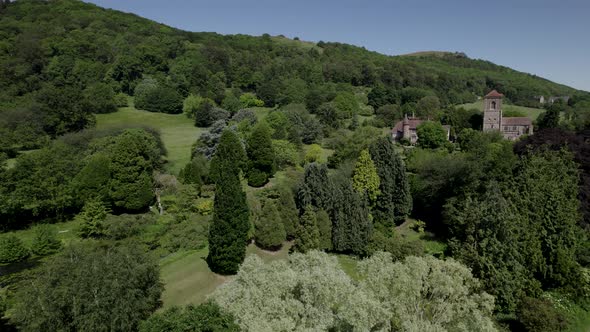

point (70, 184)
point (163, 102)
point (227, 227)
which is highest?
point (163, 102)

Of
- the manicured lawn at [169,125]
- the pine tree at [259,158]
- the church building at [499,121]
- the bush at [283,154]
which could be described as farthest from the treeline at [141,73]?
the bush at [283,154]

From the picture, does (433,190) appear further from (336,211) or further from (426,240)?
(336,211)

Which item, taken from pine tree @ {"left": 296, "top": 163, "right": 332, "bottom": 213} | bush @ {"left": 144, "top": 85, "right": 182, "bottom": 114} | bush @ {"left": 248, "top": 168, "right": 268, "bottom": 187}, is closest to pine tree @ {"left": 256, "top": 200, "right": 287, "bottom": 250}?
pine tree @ {"left": 296, "top": 163, "right": 332, "bottom": 213}

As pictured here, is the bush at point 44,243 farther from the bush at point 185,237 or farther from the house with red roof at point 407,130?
the house with red roof at point 407,130

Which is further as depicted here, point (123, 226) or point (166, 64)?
point (166, 64)

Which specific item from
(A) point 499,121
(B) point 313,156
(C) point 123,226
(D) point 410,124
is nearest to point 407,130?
(D) point 410,124

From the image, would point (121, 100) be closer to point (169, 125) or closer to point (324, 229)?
point (169, 125)

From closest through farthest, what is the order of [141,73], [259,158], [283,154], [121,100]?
[259,158] → [283,154] → [121,100] → [141,73]
